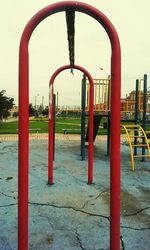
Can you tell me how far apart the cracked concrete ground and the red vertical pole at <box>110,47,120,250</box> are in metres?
0.58

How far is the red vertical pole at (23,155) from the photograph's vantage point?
241 centimetres

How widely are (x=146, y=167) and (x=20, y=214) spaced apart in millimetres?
5356

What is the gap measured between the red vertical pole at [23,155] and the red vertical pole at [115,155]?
70 cm

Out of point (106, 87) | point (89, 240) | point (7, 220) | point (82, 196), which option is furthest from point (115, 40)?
point (106, 87)

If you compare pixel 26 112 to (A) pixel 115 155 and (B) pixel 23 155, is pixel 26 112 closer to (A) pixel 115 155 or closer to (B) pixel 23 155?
(B) pixel 23 155

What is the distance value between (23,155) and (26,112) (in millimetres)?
347

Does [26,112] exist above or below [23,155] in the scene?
above

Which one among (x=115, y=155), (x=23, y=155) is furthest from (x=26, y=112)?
(x=115, y=155)

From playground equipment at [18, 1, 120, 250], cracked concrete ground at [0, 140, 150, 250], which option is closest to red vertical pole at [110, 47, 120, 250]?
playground equipment at [18, 1, 120, 250]

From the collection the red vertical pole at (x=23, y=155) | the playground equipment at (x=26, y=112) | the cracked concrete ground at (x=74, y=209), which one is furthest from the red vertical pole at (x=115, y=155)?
the red vertical pole at (x=23, y=155)

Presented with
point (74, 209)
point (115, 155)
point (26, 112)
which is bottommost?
point (74, 209)

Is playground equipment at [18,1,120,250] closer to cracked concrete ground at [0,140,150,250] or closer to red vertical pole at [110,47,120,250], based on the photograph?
red vertical pole at [110,47,120,250]

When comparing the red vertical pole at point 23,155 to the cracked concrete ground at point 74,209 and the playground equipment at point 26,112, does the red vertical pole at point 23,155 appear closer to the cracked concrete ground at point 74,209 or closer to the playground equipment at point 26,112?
the playground equipment at point 26,112

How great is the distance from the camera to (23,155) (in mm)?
2414
